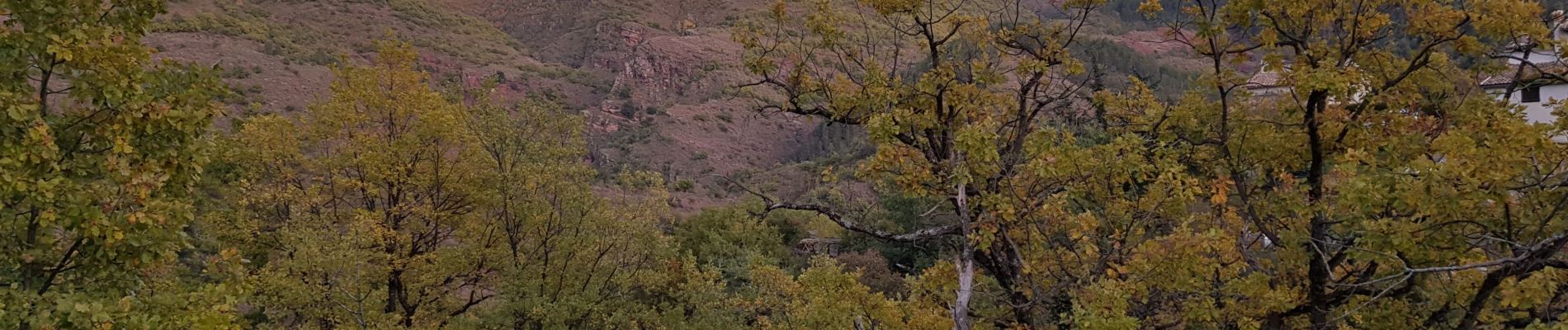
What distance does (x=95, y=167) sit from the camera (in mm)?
5758

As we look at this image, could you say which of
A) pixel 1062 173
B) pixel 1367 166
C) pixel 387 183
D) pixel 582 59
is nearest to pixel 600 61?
pixel 582 59

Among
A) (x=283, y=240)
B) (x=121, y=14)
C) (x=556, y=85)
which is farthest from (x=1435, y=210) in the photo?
(x=556, y=85)

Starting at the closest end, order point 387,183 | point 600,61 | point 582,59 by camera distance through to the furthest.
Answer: point 387,183, point 600,61, point 582,59

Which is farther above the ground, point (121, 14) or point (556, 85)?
point (121, 14)

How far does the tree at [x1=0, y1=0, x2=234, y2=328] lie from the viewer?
16.8 feet

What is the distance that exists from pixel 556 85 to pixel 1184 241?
90.4m

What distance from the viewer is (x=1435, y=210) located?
5.40 m

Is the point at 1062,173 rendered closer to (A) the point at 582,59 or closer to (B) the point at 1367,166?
(B) the point at 1367,166

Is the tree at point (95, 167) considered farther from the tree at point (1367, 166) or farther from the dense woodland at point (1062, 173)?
the tree at point (1367, 166)

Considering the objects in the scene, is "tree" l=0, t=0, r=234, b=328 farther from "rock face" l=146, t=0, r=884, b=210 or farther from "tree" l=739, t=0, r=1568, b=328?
"rock face" l=146, t=0, r=884, b=210

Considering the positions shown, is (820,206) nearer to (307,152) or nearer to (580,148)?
(580,148)

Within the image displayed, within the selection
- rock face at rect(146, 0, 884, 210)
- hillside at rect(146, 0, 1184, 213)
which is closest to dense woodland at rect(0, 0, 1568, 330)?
rock face at rect(146, 0, 884, 210)

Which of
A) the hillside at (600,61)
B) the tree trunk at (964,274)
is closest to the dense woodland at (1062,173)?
the tree trunk at (964,274)

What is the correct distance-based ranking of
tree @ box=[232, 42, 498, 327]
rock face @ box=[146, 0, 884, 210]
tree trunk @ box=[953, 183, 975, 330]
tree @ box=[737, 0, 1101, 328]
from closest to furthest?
tree trunk @ box=[953, 183, 975, 330] < tree @ box=[737, 0, 1101, 328] < tree @ box=[232, 42, 498, 327] < rock face @ box=[146, 0, 884, 210]
